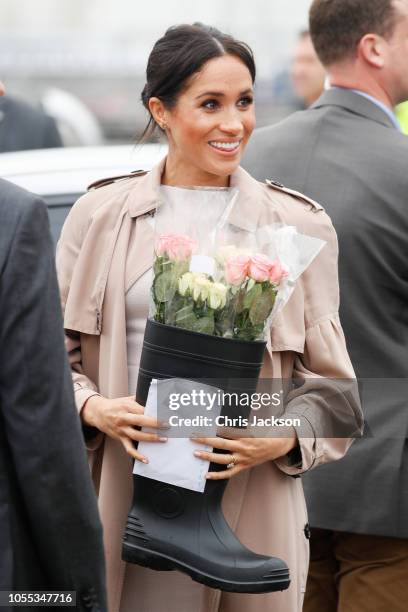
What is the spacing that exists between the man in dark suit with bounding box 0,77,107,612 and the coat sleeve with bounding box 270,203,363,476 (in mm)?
824

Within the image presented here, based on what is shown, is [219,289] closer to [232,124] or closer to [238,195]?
[238,195]

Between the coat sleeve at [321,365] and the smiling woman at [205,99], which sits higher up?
the smiling woman at [205,99]

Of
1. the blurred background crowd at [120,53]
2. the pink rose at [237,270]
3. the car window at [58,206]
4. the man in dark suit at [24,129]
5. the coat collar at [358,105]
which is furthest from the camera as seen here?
the blurred background crowd at [120,53]

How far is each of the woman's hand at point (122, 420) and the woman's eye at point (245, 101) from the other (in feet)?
2.59

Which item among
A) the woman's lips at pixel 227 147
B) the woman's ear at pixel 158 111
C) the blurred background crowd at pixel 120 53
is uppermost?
the woman's ear at pixel 158 111

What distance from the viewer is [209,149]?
9.75ft

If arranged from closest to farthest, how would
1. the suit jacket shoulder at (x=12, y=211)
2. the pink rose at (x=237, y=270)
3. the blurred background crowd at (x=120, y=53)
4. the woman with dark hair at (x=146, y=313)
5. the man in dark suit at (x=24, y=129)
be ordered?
the suit jacket shoulder at (x=12, y=211) → the pink rose at (x=237, y=270) → the woman with dark hair at (x=146, y=313) → the man in dark suit at (x=24, y=129) → the blurred background crowd at (x=120, y=53)

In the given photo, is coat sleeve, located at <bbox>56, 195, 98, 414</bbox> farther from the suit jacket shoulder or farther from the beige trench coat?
the suit jacket shoulder

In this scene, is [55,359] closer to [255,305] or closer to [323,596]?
[255,305]

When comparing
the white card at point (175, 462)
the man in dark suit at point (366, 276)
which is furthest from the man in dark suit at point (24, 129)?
the white card at point (175, 462)

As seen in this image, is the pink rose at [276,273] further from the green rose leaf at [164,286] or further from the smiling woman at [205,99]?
the smiling woman at [205,99]

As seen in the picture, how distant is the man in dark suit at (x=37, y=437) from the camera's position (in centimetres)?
205

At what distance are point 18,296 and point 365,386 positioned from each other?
157 cm

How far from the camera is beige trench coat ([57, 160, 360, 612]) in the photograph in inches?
112
